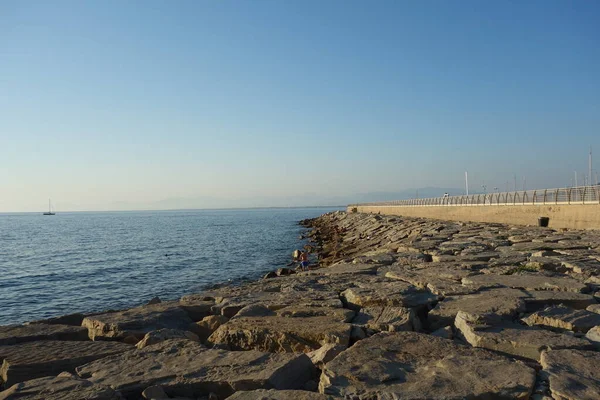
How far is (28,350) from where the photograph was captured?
10.3 feet

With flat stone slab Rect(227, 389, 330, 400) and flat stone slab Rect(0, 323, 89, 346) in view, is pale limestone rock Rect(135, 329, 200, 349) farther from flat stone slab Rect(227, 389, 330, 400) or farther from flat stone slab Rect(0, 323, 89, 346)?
flat stone slab Rect(227, 389, 330, 400)

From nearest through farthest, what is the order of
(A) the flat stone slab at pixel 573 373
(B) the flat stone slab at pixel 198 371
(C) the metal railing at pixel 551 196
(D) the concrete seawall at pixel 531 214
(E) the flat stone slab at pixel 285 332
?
(A) the flat stone slab at pixel 573 373, (B) the flat stone slab at pixel 198 371, (E) the flat stone slab at pixel 285 332, (D) the concrete seawall at pixel 531 214, (C) the metal railing at pixel 551 196

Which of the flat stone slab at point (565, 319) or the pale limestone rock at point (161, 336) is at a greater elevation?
the flat stone slab at point (565, 319)

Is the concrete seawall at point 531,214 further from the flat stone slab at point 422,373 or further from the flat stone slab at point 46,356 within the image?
the flat stone slab at point 46,356

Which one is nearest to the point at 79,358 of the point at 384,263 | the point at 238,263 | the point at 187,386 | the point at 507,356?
the point at 187,386

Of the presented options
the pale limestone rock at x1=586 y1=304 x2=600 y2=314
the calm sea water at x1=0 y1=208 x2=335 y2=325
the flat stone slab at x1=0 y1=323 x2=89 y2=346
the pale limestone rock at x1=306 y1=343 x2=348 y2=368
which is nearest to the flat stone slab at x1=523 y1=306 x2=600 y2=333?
the pale limestone rock at x1=586 y1=304 x2=600 y2=314

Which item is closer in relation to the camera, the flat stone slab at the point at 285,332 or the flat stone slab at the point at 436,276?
the flat stone slab at the point at 285,332

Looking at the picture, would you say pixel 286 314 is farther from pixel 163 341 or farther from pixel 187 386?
pixel 187 386

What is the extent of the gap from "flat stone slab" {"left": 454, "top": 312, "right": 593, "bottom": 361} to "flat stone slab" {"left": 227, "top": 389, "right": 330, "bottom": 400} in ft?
4.23

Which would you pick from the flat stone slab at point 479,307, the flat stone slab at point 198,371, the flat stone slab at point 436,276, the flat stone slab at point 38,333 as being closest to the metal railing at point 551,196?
the flat stone slab at point 436,276

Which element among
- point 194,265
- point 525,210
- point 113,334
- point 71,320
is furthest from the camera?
point 194,265

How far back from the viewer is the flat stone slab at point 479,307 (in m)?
3.31

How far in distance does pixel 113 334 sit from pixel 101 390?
140 centimetres

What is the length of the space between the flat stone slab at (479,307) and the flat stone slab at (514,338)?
16cm
